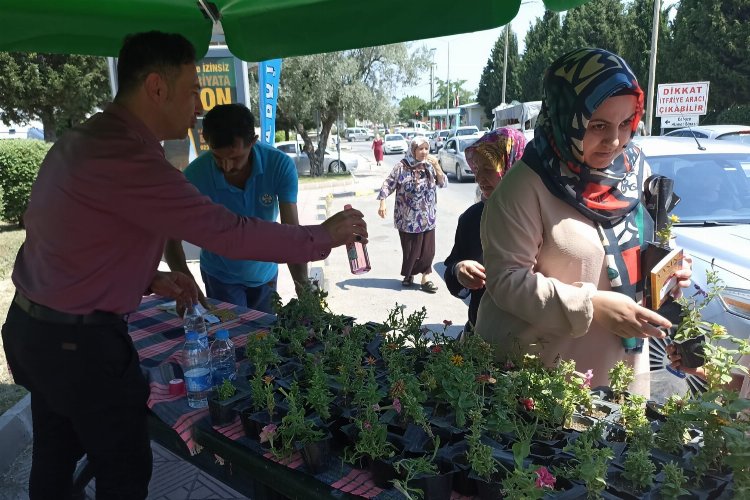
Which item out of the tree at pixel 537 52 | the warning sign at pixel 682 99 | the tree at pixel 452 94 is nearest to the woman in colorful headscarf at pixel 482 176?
the warning sign at pixel 682 99

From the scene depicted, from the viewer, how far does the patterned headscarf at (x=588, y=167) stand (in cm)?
159

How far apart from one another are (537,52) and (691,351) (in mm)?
43529

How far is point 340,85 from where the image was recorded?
20969 millimetres

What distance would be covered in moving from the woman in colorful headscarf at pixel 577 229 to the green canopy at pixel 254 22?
93 centimetres

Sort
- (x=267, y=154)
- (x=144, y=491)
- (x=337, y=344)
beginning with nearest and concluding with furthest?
(x=144, y=491), (x=337, y=344), (x=267, y=154)

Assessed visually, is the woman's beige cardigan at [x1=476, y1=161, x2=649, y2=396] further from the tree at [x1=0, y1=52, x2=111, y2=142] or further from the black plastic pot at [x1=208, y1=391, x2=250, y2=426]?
the tree at [x1=0, y1=52, x2=111, y2=142]

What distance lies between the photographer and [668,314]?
166 cm

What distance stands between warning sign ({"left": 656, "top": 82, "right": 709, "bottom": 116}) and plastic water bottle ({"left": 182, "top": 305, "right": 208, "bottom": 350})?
15147 mm

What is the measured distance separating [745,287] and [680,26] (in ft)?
81.9

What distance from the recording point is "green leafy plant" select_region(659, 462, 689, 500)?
1121 millimetres

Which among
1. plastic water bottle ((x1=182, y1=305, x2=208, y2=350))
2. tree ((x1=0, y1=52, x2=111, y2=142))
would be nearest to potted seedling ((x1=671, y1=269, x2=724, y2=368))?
plastic water bottle ((x1=182, y1=305, x2=208, y2=350))

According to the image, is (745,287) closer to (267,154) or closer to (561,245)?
(561,245)

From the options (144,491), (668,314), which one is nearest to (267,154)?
(144,491)

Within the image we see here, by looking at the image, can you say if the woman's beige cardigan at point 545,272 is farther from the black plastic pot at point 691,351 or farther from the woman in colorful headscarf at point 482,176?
the woman in colorful headscarf at point 482,176
